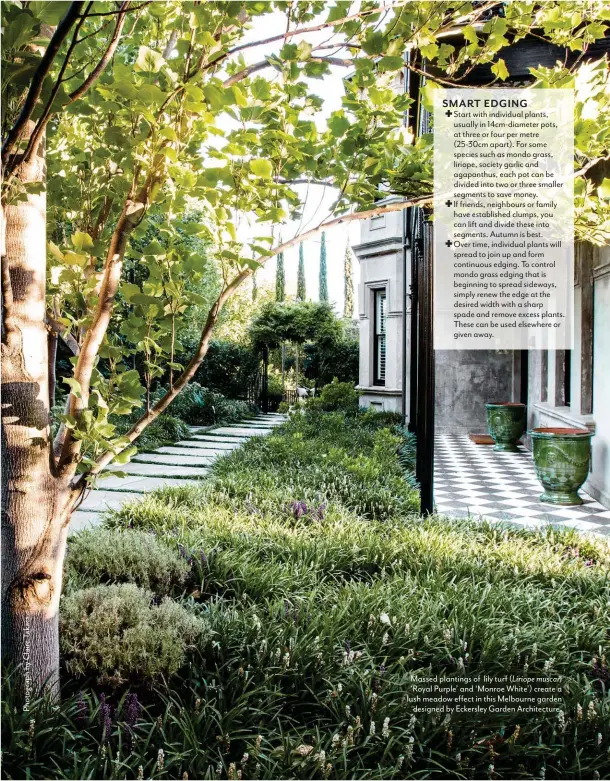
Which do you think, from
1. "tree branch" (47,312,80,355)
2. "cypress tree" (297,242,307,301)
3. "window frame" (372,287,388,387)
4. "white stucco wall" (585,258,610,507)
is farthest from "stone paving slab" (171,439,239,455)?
"cypress tree" (297,242,307,301)

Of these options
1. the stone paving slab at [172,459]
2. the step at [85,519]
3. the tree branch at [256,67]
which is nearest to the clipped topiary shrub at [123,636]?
the tree branch at [256,67]

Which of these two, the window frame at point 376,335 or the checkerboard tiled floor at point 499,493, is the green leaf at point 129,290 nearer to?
the checkerboard tiled floor at point 499,493

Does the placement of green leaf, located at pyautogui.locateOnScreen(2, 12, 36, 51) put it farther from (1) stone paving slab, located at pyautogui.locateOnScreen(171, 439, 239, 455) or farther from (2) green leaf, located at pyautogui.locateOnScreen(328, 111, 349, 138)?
(1) stone paving slab, located at pyautogui.locateOnScreen(171, 439, 239, 455)

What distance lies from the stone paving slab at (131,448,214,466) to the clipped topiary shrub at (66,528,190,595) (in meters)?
4.44

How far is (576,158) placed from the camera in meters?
2.79

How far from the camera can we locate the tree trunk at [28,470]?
1927 mm

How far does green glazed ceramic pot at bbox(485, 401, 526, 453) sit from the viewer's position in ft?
37.9

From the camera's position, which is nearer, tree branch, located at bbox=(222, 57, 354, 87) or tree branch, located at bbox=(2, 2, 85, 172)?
tree branch, located at bbox=(2, 2, 85, 172)

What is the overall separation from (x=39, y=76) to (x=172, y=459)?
716 centimetres

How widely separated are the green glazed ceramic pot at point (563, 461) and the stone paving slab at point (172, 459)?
3.92m

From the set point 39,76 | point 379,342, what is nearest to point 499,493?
point 379,342

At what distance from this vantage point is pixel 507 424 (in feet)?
37.9

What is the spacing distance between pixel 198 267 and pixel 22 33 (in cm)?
71

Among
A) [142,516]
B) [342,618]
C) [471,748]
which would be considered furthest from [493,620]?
[142,516]
